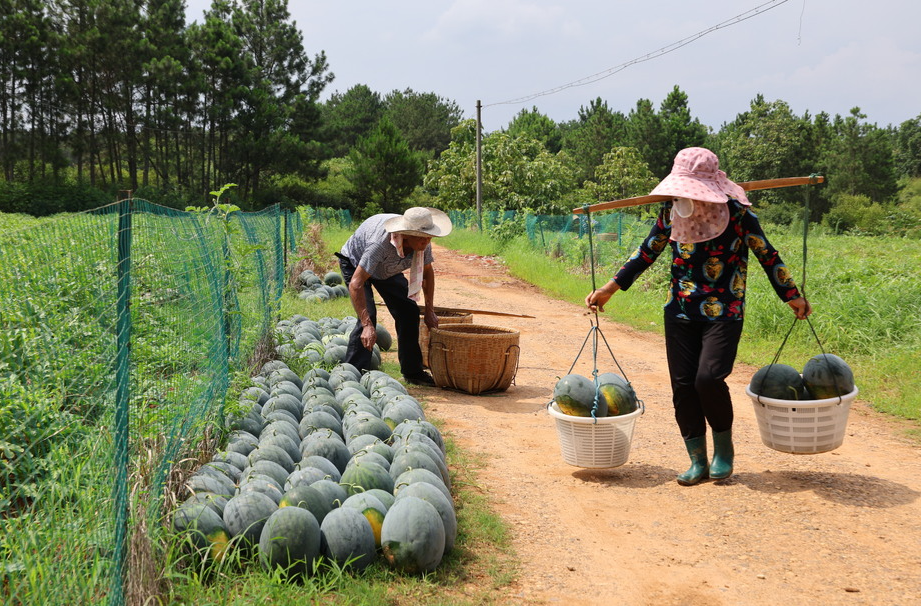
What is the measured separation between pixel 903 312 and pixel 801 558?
601 centimetres

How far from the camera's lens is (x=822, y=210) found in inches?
2014

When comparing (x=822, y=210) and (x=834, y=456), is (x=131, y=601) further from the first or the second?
(x=822, y=210)

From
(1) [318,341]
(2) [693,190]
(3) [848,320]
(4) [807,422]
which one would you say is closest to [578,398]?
(4) [807,422]

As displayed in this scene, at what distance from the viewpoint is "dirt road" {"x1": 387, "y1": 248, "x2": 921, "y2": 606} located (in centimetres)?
351

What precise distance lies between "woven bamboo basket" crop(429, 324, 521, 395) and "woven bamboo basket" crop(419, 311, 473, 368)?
0.70 ft

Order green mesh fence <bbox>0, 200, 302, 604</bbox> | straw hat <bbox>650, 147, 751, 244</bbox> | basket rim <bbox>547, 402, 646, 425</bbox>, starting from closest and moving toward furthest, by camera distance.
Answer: green mesh fence <bbox>0, 200, 302, 604</bbox> → straw hat <bbox>650, 147, 751, 244</bbox> → basket rim <bbox>547, 402, 646, 425</bbox>

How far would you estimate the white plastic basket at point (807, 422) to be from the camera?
173 inches

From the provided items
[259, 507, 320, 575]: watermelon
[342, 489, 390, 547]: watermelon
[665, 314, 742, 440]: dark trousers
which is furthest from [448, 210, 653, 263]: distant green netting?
[259, 507, 320, 575]: watermelon

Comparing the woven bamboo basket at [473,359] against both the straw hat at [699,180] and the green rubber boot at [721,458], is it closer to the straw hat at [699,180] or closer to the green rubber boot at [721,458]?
the green rubber boot at [721,458]

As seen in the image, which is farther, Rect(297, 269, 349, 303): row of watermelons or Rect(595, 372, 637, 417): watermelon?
Rect(297, 269, 349, 303): row of watermelons

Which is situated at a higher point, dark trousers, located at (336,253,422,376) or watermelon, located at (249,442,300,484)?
Result: dark trousers, located at (336,253,422,376)

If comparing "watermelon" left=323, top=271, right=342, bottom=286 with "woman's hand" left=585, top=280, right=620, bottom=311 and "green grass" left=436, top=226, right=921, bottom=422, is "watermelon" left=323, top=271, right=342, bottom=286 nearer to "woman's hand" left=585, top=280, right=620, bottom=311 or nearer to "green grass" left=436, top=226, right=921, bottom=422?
"green grass" left=436, top=226, right=921, bottom=422

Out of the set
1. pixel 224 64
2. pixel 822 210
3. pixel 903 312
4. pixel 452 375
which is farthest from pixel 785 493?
pixel 822 210

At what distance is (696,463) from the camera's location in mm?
4758
